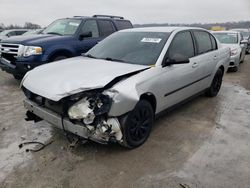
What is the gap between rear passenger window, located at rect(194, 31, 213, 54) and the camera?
16.1 ft

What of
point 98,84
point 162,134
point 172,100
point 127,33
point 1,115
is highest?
point 127,33

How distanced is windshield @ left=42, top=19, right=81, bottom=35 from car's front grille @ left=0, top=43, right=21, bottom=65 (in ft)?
4.23

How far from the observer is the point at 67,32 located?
700 centimetres

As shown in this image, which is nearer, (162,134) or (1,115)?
(162,134)

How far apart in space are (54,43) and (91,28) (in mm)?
1497

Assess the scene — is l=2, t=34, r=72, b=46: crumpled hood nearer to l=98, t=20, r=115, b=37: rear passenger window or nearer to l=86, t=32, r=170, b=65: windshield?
l=98, t=20, r=115, b=37: rear passenger window

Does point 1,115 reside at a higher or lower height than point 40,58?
lower

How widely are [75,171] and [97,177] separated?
11.6 inches

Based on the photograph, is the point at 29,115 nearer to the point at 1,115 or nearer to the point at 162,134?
the point at 1,115

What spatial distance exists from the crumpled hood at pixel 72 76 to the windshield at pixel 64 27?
3.31 meters

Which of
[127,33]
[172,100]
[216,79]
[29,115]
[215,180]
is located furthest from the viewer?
[216,79]

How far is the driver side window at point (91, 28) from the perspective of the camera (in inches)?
281

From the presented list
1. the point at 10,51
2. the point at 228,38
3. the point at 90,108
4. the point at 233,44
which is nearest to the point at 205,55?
the point at 90,108

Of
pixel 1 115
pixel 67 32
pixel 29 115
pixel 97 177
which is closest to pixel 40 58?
pixel 67 32
